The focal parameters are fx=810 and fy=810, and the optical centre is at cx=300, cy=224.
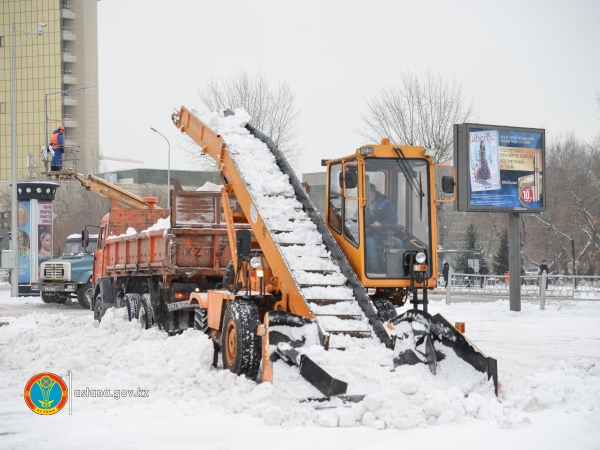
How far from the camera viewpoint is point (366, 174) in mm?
10328

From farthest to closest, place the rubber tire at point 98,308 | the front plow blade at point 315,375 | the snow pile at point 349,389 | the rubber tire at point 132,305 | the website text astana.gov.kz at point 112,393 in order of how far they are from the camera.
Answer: the rubber tire at point 98,308 < the rubber tire at point 132,305 < the website text astana.gov.kz at point 112,393 < the front plow blade at point 315,375 < the snow pile at point 349,389

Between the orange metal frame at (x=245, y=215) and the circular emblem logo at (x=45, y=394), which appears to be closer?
the circular emblem logo at (x=45, y=394)

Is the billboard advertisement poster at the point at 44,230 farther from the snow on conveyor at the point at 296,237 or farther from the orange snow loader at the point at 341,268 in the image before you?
the orange snow loader at the point at 341,268

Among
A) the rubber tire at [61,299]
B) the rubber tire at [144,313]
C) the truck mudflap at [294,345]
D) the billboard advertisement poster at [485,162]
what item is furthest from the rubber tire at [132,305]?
the rubber tire at [61,299]

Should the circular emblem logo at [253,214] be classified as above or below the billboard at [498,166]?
below

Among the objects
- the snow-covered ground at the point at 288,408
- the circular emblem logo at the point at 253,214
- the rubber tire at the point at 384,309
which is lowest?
the snow-covered ground at the point at 288,408

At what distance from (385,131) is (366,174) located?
3209 cm

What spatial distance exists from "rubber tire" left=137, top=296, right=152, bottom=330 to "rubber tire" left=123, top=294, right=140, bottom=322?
0.33 ft

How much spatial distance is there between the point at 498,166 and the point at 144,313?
11.5m

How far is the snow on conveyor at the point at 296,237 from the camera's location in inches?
375

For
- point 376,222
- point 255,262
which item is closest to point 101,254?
point 255,262

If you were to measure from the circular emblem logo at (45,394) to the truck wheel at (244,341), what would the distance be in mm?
1999

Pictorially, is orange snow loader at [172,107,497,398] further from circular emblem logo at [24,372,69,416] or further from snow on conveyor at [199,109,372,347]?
circular emblem logo at [24,372,69,416]

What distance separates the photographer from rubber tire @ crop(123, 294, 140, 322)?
16.0 m
